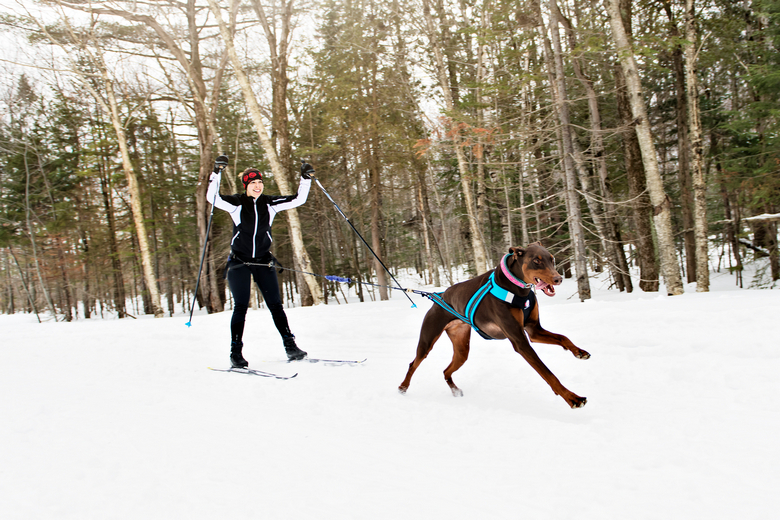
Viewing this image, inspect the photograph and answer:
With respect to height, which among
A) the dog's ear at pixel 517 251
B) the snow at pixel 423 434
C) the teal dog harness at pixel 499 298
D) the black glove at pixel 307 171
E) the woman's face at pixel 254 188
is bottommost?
the snow at pixel 423 434

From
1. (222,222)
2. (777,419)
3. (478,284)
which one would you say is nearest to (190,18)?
(222,222)

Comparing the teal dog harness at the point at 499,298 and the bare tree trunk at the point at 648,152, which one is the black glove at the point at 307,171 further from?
the bare tree trunk at the point at 648,152

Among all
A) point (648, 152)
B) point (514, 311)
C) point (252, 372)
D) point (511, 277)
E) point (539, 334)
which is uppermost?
point (648, 152)

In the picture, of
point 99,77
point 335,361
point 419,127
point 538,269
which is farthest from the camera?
point 419,127

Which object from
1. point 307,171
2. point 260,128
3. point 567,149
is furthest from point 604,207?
point 307,171

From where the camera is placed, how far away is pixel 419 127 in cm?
1536

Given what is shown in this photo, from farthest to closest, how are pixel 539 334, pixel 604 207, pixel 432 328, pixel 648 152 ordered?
pixel 604 207
pixel 648 152
pixel 432 328
pixel 539 334

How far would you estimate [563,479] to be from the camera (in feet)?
7.11

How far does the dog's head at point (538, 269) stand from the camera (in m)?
3.06

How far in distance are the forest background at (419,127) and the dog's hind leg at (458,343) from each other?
5.34m

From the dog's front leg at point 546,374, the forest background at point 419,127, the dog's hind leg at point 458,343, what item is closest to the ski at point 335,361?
the dog's hind leg at point 458,343

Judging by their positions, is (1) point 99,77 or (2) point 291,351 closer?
(2) point 291,351

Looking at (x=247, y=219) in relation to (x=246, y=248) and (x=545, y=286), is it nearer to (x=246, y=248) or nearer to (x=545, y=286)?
(x=246, y=248)

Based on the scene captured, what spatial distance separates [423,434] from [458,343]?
115 cm
